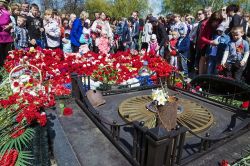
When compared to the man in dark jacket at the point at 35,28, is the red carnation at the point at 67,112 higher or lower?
lower

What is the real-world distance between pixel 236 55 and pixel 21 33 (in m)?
5.47

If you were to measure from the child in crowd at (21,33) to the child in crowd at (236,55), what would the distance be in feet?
17.1

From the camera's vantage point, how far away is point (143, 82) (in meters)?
5.02

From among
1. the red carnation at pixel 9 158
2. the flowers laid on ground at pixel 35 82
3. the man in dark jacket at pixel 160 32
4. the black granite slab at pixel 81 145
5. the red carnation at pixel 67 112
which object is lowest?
the black granite slab at pixel 81 145

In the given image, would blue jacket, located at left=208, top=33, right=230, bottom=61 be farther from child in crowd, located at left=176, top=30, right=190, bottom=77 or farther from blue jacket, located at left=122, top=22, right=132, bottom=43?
blue jacket, located at left=122, top=22, right=132, bottom=43

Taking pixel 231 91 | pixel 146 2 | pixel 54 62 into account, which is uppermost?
pixel 146 2

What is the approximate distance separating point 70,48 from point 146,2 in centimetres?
3219

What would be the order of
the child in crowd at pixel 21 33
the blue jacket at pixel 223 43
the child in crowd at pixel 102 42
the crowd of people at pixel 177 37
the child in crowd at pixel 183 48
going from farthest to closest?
1. the child in crowd at pixel 102 42
2. the child in crowd at pixel 183 48
3. the child in crowd at pixel 21 33
4. the blue jacket at pixel 223 43
5. the crowd of people at pixel 177 37

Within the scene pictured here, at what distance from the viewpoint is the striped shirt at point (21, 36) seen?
21.1 ft

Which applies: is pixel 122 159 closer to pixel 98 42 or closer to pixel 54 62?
pixel 54 62

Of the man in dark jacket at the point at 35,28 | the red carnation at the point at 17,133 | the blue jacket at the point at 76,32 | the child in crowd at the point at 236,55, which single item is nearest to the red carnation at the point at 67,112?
the red carnation at the point at 17,133

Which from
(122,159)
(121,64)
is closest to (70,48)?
(121,64)

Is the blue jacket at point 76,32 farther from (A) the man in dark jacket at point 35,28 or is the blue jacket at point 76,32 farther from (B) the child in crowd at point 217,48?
(B) the child in crowd at point 217,48

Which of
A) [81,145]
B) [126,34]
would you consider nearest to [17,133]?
[81,145]
